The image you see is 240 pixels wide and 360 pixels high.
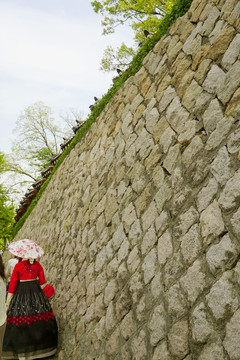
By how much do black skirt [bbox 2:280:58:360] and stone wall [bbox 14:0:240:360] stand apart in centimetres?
30

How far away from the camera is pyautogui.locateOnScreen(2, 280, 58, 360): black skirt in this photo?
19.2 ft

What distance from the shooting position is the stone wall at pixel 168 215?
10.5ft

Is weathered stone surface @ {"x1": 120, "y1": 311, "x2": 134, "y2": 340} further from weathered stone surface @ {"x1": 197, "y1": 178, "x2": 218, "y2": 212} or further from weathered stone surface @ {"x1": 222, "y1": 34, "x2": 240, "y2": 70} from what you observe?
weathered stone surface @ {"x1": 222, "y1": 34, "x2": 240, "y2": 70}

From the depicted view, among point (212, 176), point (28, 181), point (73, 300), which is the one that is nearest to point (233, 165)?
point (212, 176)

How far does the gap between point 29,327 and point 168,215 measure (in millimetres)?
3272

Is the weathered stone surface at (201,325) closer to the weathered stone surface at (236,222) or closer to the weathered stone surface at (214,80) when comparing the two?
the weathered stone surface at (236,222)

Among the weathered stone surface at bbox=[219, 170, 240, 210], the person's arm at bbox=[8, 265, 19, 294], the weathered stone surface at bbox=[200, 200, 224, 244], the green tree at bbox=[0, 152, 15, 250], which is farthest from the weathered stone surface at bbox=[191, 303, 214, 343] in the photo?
the green tree at bbox=[0, 152, 15, 250]

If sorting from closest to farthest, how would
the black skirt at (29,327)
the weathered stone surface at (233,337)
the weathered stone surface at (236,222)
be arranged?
1. the weathered stone surface at (233,337)
2. the weathered stone surface at (236,222)
3. the black skirt at (29,327)

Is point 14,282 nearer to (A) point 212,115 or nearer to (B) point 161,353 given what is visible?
(B) point 161,353

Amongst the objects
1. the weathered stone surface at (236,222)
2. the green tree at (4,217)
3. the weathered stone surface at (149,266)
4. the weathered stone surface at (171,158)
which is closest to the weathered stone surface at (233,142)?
the weathered stone surface at (236,222)

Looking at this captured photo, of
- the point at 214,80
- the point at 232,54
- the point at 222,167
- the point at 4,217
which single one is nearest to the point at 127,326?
the point at 222,167

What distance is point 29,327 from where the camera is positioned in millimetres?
5922

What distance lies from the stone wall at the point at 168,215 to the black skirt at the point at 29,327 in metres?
0.30

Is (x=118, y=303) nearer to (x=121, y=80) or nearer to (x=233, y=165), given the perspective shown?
(x=233, y=165)
